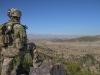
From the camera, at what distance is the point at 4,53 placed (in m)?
7.25

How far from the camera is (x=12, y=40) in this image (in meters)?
7.19

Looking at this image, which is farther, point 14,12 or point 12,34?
point 14,12

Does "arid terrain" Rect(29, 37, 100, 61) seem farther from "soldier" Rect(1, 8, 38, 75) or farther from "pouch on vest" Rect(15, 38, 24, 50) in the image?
"pouch on vest" Rect(15, 38, 24, 50)

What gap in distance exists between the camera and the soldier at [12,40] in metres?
6.99

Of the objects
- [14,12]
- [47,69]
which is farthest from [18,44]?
[47,69]

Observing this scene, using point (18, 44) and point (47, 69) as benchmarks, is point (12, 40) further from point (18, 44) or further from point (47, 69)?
point (47, 69)

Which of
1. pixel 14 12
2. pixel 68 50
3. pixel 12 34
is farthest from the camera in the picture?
pixel 68 50

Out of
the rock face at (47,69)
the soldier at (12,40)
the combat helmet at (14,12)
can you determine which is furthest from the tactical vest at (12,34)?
the rock face at (47,69)

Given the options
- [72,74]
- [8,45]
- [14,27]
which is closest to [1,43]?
[8,45]

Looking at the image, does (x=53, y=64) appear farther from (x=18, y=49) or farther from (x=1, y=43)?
(x=1, y=43)

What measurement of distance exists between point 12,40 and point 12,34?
278mm

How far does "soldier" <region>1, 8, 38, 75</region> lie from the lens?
6992mm

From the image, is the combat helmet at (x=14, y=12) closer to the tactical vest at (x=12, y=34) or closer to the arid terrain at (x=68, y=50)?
the tactical vest at (x=12, y=34)

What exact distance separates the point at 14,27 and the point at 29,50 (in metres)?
1.25
